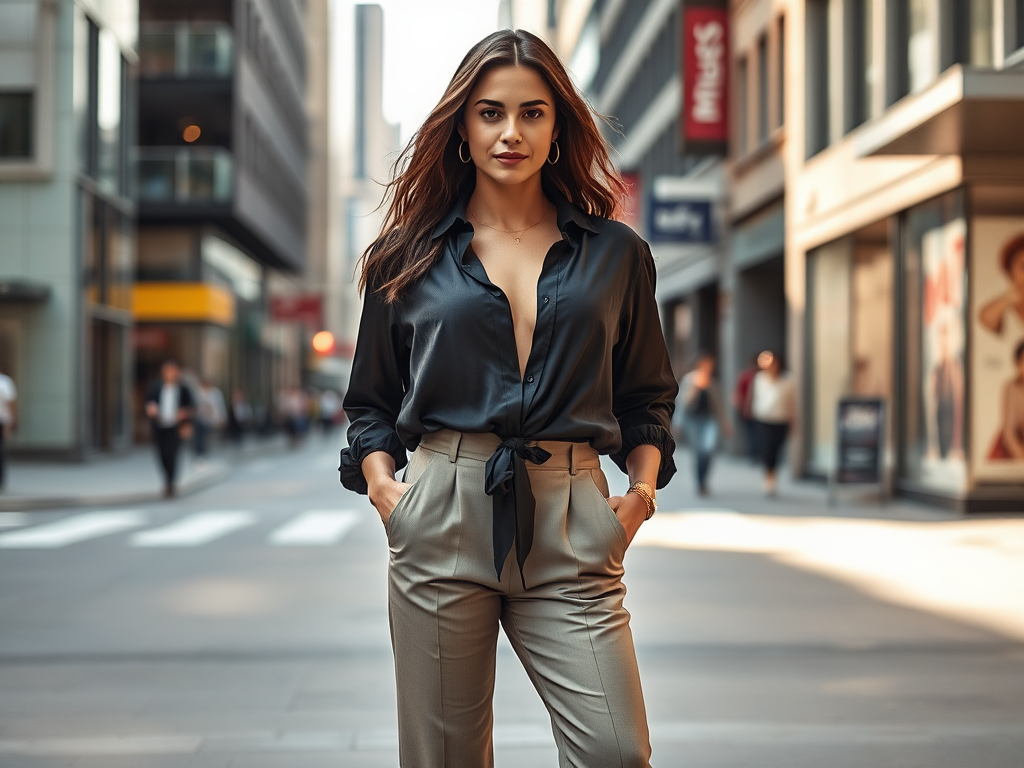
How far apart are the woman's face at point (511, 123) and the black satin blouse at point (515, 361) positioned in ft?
0.46

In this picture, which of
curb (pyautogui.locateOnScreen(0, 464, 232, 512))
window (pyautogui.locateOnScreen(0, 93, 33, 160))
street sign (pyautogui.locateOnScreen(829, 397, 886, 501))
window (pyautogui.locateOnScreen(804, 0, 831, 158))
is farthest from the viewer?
window (pyautogui.locateOnScreen(0, 93, 33, 160))

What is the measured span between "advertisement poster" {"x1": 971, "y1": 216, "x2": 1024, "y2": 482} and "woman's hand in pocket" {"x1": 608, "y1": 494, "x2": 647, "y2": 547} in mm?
11776

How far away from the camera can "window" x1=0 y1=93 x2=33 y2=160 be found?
25078mm

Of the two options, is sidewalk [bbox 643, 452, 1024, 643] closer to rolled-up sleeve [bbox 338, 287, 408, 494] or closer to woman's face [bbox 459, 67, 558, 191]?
rolled-up sleeve [bbox 338, 287, 408, 494]

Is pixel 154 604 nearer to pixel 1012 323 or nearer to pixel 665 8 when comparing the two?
pixel 1012 323

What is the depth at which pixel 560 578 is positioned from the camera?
8.08 ft

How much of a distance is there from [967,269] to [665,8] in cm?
1884

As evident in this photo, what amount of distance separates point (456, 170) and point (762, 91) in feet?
69.1

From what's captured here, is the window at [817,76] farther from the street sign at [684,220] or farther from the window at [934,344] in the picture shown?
the street sign at [684,220]

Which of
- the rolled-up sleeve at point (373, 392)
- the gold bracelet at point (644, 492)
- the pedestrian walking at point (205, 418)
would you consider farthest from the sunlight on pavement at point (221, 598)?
the pedestrian walking at point (205, 418)

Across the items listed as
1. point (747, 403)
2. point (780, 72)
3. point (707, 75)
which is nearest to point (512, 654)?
point (747, 403)

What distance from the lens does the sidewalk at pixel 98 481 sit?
52.0 feet

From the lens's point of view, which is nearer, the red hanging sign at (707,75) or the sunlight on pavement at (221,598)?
the sunlight on pavement at (221,598)

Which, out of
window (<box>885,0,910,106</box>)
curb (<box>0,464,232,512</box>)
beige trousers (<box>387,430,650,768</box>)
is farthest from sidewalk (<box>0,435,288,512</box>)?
beige trousers (<box>387,430,650,768</box>)
